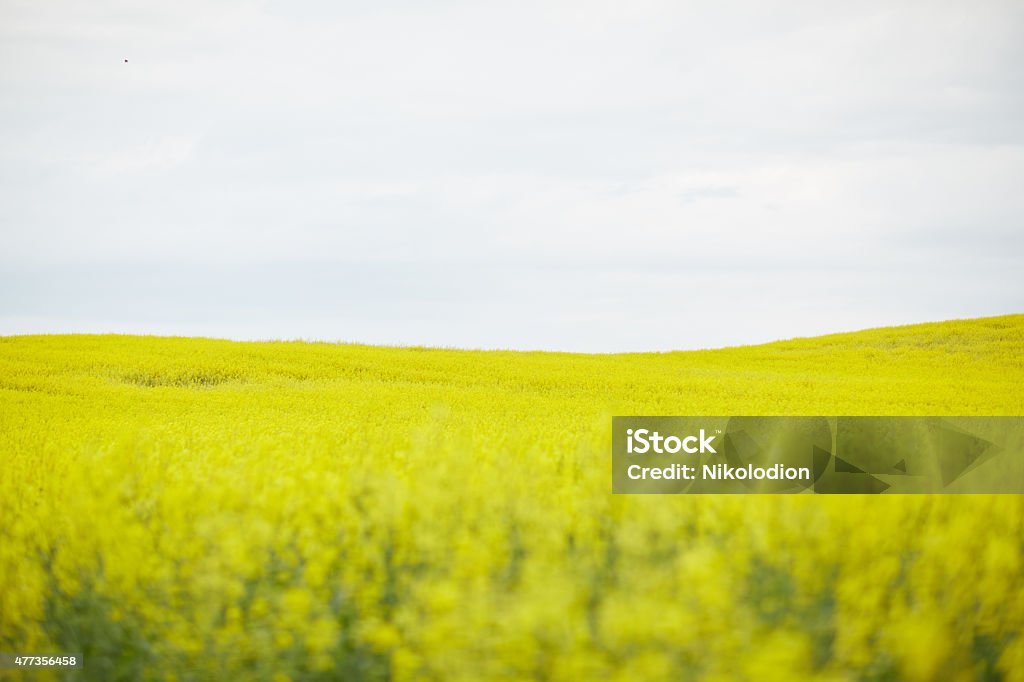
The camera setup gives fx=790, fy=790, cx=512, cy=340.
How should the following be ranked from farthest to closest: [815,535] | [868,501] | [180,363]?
[180,363] < [868,501] < [815,535]

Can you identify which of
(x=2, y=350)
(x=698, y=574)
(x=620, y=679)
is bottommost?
(x=620, y=679)

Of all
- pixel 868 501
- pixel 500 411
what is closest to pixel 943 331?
pixel 500 411

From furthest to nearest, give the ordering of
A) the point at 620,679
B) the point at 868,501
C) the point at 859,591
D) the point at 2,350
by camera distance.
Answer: the point at 2,350 → the point at 868,501 → the point at 859,591 → the point at 620,679

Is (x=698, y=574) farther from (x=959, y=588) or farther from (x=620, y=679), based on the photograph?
(x=959, y=588)

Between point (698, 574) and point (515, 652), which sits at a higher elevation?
point (698, 574)

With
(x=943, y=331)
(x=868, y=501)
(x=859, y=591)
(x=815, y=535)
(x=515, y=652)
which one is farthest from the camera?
(x=943, y=331)

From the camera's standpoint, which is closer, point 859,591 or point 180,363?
point 859,591

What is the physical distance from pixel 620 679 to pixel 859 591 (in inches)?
59.6

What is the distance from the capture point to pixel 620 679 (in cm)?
340

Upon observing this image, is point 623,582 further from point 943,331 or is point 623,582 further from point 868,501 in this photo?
point 943,331

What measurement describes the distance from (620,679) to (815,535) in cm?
170

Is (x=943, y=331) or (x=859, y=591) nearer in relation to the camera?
(x=859, y=591)

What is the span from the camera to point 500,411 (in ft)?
45.3

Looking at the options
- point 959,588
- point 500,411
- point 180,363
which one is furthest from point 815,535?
point 180,363
